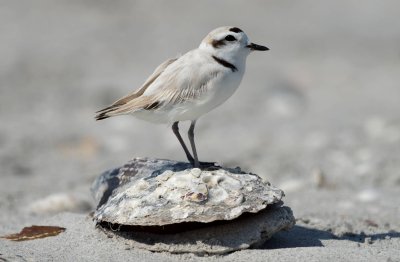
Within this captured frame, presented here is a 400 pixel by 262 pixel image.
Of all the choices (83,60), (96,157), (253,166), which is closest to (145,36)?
(83,60)

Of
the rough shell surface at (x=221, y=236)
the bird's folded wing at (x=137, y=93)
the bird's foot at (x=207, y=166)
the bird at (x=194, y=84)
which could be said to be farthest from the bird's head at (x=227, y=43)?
the rough shell surface at (x=221, y=236)

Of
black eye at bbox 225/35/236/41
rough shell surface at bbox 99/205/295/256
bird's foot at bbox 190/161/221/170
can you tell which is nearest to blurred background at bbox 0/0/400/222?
bird's foot at bbox 190/161/221/170

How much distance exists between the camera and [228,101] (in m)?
11.0

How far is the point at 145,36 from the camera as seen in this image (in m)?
14.1

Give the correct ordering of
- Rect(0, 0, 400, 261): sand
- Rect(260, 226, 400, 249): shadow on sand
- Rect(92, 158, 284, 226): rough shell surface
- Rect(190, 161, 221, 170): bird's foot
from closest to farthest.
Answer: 1. Rect(92, 158, 284, 226): rough shell surface
2. Rect(260, 226, 400, 249): shadow on sand
3. Rect(190, 161, 221, 170): bird's foot
4. Rect(0, 0, 400, 261): sand

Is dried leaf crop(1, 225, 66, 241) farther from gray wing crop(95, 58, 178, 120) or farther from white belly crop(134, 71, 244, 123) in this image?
white belly crop(134, 71, 244, 123)

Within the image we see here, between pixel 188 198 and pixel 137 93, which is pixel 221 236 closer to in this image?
pixel 188 198

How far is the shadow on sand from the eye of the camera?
187 inches

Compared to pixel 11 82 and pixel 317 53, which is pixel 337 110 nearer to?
pixel 317 53

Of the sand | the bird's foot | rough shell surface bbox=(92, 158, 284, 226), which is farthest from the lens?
the sand

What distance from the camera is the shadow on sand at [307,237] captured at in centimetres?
475

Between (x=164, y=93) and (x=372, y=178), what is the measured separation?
346cm

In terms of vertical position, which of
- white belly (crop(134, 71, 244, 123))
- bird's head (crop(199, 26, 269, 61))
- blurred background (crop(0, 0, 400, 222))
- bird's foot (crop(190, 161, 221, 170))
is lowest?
bird's foot (crop(190, 161, 221, 170))

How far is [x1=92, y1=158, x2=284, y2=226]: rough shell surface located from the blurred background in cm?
151
